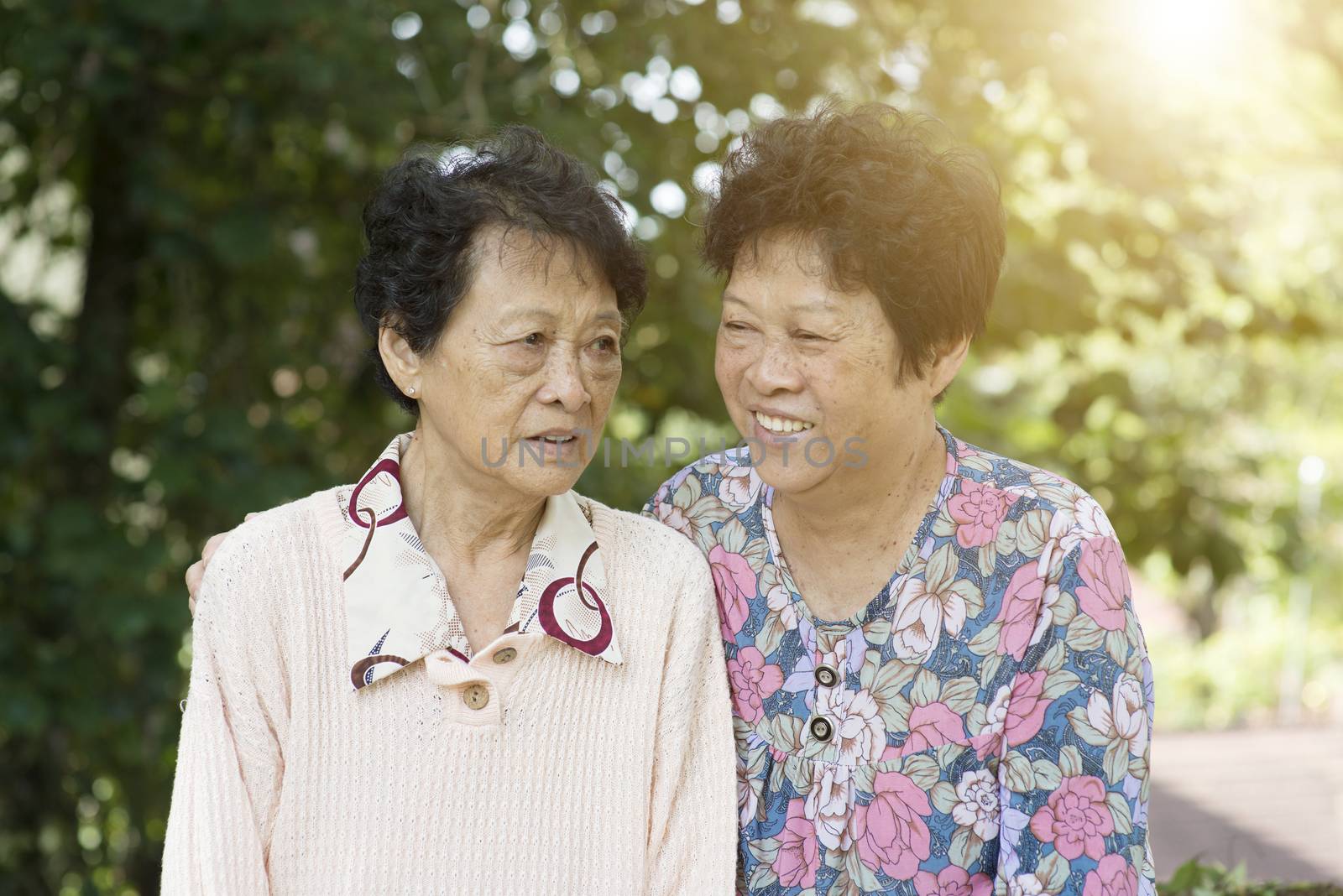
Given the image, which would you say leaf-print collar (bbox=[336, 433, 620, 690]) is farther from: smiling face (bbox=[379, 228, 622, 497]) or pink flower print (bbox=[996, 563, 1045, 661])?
pink flower print (bbox=[996, 563, 1045, 661])

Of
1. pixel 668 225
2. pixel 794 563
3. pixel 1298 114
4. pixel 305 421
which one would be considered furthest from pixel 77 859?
pixel 1298 114

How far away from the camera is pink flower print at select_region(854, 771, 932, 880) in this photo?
71.5 inches

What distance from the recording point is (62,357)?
3127 mm

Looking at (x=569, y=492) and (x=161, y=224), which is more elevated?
(x=161, y=224)

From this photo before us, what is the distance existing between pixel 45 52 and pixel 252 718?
1.77 m

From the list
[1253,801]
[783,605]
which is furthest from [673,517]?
[1253,801]

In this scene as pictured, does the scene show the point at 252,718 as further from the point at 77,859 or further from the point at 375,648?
A: the point at 77,859

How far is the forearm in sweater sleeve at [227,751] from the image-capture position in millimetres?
1650

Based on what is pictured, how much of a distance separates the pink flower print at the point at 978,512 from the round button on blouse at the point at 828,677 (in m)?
0.27

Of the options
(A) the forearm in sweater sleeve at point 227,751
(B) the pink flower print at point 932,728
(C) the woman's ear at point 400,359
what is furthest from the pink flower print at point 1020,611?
(A) the forearm in sweater sleeve at point 227,751

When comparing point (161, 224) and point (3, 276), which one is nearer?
point (161, 224)

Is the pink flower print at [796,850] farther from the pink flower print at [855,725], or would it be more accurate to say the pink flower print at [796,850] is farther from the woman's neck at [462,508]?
the woman's neck at [462,508]

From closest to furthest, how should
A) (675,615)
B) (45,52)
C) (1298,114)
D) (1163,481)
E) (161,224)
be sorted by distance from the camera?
(675,615) → (45,52) → (161,224) → (1163,481) → (1298,114)

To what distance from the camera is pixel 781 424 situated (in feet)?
6.00
